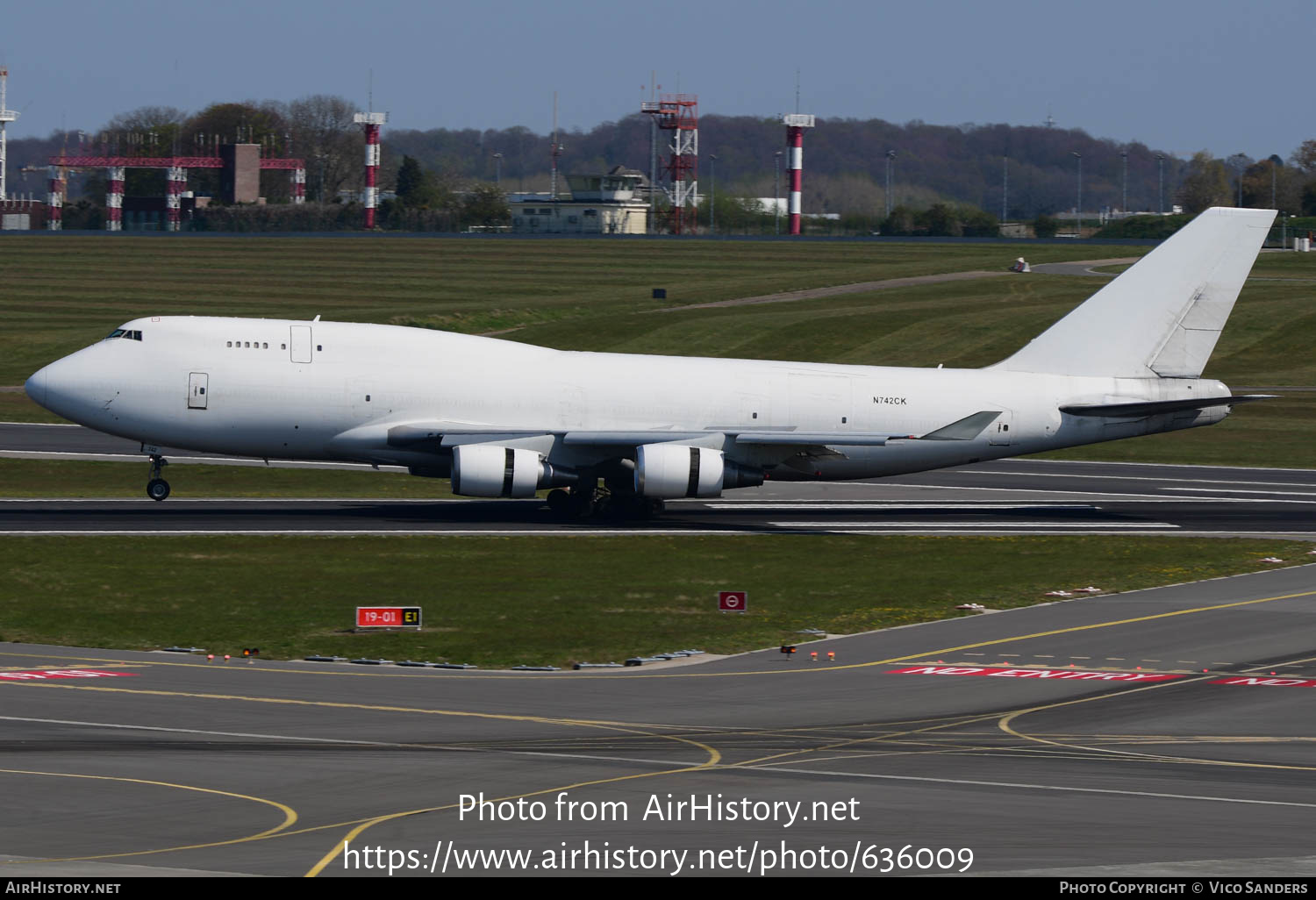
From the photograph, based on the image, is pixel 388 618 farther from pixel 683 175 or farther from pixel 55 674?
pixel 683 175

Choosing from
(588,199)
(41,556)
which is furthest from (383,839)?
(588,199)

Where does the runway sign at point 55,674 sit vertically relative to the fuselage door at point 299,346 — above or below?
below

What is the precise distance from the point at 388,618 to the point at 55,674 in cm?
624

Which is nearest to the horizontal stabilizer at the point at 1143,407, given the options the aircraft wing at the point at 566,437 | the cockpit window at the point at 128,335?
the aircraft wing at the point at 566,437

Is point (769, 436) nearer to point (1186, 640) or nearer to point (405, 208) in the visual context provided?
point (1186, 640)

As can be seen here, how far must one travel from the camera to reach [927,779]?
18.7 m

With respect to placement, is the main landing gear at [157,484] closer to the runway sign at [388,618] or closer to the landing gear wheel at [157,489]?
the landing gear wheel at [157,489]

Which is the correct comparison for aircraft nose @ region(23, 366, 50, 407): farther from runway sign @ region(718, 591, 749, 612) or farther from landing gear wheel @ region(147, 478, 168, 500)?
runway sign @ region(718, 591, 749, 612)

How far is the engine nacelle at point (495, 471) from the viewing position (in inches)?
1655

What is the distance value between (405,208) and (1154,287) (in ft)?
513

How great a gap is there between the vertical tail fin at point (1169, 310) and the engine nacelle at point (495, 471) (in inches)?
621

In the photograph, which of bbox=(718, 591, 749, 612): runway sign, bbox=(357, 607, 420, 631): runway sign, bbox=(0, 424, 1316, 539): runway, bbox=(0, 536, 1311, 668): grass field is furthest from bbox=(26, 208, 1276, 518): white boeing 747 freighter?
bbox=(357, 607, 420, 631): runway sign

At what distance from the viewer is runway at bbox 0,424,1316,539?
142 feet

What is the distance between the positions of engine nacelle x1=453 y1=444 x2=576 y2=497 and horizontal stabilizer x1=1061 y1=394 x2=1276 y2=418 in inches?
655
